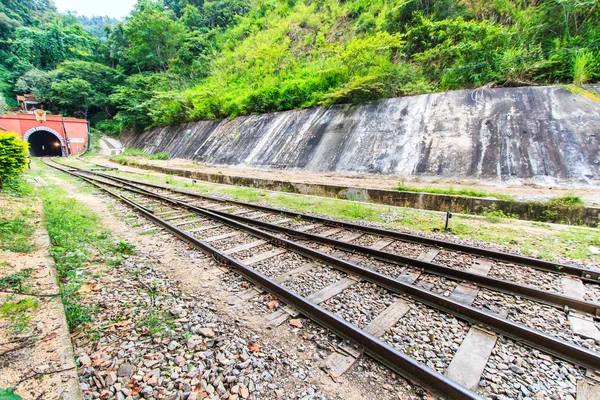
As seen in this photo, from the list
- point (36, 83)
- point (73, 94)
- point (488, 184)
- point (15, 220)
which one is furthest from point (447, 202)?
point (36, 83)

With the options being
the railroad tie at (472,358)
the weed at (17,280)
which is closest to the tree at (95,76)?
the weed at (17,280)

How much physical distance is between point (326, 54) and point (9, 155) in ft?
58.1

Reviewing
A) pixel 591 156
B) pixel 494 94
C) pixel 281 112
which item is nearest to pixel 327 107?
pixel 281 112

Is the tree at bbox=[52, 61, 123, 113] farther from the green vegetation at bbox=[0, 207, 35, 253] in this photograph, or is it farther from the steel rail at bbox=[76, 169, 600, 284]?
the steel rail at bbox=[76, 169, 600, 284]

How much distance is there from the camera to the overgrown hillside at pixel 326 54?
9.84 metres

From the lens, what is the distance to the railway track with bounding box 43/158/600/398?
2266mm

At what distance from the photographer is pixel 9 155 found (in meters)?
8.15

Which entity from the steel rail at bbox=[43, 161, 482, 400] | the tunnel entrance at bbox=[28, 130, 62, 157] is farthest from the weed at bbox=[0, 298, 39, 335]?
the tunnel entrance at bbox=[28, 130, 62, 157]

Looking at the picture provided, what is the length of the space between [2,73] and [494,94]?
62.4 meters

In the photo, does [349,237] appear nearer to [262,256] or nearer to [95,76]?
[262,256]

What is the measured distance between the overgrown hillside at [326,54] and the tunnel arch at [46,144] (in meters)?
5.67

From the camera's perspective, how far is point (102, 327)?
2715 millimetres

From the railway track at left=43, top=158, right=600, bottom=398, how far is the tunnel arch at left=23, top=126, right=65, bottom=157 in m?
39.9

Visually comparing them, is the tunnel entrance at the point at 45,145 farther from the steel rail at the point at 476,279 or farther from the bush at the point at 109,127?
the steel rail at the point at 476,279
